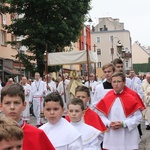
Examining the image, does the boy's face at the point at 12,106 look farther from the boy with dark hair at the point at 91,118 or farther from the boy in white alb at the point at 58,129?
the boy with dark hair at the point at 91,118

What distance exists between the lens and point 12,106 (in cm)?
390

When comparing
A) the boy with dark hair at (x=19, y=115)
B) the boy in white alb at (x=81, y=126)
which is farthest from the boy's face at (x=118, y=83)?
the boy with dark hair at (x=19, y=115)

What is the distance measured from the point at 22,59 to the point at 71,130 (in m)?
25.2

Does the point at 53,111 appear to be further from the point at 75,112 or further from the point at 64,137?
the point at 75,112

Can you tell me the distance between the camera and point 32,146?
362 centimetres

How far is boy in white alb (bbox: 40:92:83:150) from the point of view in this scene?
4398mm

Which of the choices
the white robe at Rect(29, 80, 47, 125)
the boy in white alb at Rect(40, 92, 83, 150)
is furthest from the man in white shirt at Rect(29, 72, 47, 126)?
the boy in white alb at Rect(40, 92, 83, 150)

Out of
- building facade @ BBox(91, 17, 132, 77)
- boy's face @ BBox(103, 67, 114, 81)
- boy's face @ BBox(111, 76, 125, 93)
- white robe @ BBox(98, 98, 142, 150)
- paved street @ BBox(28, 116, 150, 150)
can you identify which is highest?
building facade @ BBox(91, 17, 132, 77)

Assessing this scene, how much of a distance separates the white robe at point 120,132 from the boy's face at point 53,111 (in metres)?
1.75

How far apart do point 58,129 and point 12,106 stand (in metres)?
0.82

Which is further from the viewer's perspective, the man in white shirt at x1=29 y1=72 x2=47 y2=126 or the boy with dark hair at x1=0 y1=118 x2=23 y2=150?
the man in white shirt at x1=29 y1=72 x2=47 y2=126

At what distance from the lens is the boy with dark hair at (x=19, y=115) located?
143 inches

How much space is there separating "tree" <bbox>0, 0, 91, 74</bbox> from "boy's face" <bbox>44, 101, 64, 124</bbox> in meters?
22.8

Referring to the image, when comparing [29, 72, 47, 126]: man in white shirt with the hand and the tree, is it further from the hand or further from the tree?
the hand
